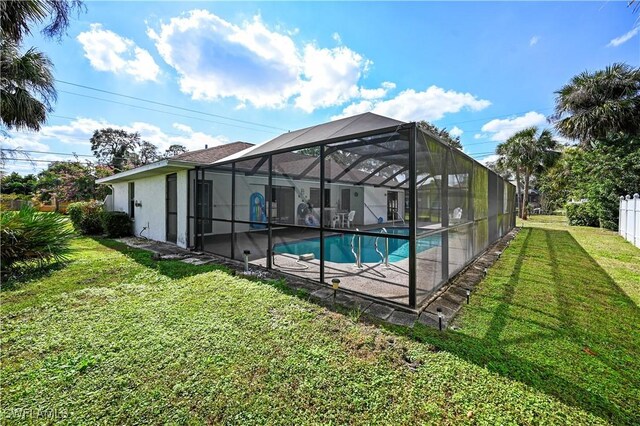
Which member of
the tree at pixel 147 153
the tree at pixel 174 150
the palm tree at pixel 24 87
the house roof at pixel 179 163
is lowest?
the house roof at pixel 179 163

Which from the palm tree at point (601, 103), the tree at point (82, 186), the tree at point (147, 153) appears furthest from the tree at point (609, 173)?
the tree at point (147, 153)

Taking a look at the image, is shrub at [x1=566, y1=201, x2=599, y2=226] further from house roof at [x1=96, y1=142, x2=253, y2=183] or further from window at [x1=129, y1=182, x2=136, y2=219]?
window at [x1=129, y1=182, x2=136, y2=219]

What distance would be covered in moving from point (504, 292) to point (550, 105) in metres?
14.8

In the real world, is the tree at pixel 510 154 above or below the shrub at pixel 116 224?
above

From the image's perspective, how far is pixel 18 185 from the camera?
98.1 feet

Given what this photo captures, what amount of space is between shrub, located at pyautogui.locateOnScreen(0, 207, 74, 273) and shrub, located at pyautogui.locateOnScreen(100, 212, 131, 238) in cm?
486

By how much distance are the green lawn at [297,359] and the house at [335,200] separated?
1.11 metres

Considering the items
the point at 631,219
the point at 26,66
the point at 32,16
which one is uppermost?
the point at 32,16

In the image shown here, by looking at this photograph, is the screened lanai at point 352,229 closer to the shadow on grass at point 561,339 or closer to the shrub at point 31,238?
the shadow on grass at point 561,339

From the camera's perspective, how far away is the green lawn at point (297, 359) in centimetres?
189

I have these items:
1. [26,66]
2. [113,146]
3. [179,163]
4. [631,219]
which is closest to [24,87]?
[26,66]

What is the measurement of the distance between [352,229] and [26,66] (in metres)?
9.70

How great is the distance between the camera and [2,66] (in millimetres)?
6531

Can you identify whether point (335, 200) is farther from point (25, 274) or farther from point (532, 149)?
point (532, 149)
